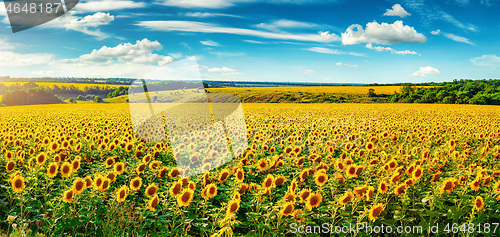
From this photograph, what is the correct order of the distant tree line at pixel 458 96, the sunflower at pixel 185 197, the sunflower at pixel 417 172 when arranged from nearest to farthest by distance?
the sunflower at pixel 185 197 < the sunflower at pixel 417 172 < the distant tree line at pixel 458 96

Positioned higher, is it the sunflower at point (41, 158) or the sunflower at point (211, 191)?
the sunflower at point (41, 158)

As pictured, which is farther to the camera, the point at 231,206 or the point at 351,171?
the point at 351,171

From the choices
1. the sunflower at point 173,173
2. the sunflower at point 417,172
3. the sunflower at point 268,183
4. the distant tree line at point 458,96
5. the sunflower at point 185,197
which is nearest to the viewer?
the sunflower at point 185,197

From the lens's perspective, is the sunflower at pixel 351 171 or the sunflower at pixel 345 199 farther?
the sunflower at pixel 351 171

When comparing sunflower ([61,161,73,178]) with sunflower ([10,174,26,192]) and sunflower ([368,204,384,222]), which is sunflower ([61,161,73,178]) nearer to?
sunflower ([10,174,26,192])

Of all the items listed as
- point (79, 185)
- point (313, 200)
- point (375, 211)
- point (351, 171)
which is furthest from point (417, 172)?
point (79, 185)

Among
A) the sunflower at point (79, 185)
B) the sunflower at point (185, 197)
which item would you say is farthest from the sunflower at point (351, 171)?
the sunflower at point (79, 185)

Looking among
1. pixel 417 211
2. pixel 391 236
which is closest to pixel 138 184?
pixel 391 236

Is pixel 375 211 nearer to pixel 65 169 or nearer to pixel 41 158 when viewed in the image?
pixel 65 169

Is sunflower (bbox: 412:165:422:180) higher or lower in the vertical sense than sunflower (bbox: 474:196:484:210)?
higher

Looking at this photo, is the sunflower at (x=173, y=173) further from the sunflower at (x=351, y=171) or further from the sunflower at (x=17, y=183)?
the sunflower at (x=351, y=171)

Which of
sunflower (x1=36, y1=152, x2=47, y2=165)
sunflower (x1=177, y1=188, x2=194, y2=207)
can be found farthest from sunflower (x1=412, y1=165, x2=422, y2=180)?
sunflower (x1=36, y1=152, x2=47, y2=165)

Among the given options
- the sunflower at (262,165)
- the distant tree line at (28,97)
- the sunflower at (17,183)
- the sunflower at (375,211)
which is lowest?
the sunflower at (375,211)

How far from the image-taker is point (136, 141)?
9.44 metres
